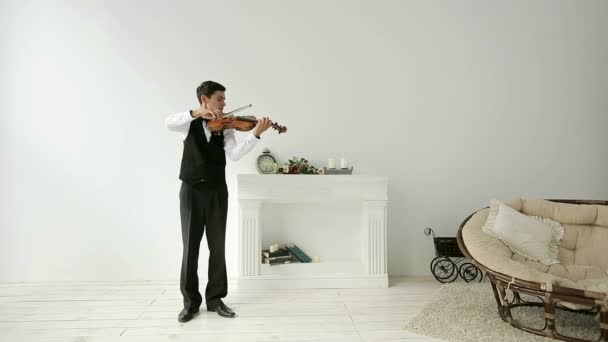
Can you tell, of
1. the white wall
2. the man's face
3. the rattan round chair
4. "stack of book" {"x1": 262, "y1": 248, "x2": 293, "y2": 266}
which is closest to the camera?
the rattan round chair

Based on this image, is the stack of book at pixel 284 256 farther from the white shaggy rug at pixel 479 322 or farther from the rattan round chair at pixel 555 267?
the rattan round chair at pixel 555 267

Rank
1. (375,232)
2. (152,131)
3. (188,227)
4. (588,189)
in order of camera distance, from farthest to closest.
Answer: 1. (588,189)
2. (152,131)
3. (375,232)
4. (188,227)

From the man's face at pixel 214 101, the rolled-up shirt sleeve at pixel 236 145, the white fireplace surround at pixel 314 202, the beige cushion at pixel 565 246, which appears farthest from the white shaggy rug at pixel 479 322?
the man's face at pixel 214 101

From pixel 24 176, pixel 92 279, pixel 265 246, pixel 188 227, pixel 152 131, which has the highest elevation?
pixel 152 131

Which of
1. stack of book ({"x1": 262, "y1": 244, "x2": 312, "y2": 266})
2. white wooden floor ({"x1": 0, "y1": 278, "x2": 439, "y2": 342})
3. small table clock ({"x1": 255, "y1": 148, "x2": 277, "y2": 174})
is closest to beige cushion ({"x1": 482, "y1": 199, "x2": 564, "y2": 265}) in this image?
white wooden floor ({"x1": 0, "y1": 278, "x2": 439, "y2": 342})

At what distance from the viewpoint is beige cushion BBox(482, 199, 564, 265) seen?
8.75 ft

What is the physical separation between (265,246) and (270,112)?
121 centimetres

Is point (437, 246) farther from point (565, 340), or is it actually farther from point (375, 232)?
point (565, 340)

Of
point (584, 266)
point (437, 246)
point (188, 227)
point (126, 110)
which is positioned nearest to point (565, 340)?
point (584, 266)

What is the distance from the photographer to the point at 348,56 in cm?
361

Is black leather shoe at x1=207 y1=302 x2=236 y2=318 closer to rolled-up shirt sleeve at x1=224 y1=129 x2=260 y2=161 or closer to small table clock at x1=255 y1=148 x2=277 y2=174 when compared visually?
rolled-up shirt sleeve at x1=224 y1=129 x2=260 y2=161

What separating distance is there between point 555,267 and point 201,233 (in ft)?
7.68

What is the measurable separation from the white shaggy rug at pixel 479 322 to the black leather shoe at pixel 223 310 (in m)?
1.11

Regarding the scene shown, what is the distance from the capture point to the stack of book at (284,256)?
327 centimetres
